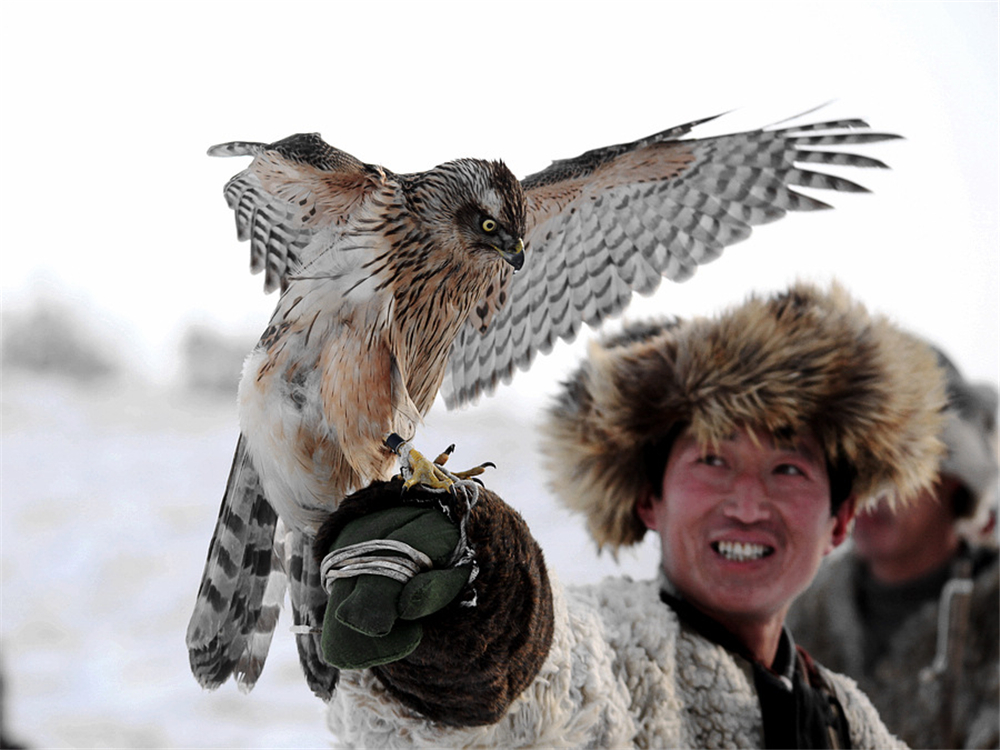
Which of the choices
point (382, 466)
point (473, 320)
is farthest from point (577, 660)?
point (473, 320)

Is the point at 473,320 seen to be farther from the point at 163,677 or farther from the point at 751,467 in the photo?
the point at 163,677

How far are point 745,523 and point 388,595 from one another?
26.1 inches

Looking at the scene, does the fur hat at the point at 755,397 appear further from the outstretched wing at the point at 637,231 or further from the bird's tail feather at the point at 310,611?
the bird's tail feather at the point at 310,611

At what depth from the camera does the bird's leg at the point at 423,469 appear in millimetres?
685

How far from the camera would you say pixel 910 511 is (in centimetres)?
207

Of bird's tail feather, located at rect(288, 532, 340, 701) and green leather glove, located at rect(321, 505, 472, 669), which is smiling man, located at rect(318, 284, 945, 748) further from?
green leather glove, located at rect(321, 505, 472, 669)

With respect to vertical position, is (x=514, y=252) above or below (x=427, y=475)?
above

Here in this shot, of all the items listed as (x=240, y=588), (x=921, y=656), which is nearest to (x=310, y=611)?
(x=240, y=588)

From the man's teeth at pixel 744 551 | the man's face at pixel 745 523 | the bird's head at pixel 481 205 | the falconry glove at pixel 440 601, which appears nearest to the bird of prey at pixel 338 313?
the bird's head at pixel 481 205

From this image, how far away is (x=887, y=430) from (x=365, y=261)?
80 cm

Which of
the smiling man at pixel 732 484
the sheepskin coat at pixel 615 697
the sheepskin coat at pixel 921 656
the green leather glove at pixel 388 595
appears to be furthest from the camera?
the sheepskin coat at pixel 921 656

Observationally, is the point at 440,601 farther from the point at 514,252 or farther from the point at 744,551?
the point at 744,551

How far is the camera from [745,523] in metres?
1.11

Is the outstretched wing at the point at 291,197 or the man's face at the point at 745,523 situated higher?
the outstretched wing at the point at 291,197
